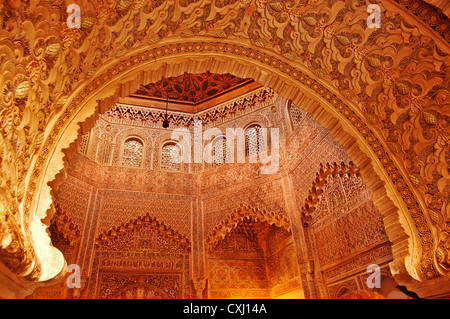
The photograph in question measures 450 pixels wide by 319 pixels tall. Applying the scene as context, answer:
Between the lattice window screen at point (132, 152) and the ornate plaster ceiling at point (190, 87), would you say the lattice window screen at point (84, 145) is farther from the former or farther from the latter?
the ornate plaster ceiling at point (190, 87)

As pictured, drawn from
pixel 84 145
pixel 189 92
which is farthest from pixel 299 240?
pixel 84 145

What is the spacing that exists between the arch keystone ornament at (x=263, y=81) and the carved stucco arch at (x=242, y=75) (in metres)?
0.01

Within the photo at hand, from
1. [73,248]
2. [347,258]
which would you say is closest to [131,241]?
[73,248]

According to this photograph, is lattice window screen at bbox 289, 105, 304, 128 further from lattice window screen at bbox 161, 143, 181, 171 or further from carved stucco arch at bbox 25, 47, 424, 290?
carved stucco arch at bbox 25, 47, 424, 290

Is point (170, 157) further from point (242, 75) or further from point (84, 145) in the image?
point (242, 75)

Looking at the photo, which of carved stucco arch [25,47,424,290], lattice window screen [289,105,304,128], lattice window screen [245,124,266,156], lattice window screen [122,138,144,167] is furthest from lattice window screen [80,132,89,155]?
lattice window screen [289,105,304,128]

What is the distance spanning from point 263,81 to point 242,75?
27cm

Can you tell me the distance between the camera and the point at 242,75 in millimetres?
3990

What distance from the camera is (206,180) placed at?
26.4 ft

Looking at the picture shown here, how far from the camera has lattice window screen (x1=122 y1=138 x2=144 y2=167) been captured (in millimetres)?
8117

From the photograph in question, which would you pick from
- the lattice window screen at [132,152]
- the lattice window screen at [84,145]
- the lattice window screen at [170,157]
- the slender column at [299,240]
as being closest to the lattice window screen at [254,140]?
the slender column at [299,240]

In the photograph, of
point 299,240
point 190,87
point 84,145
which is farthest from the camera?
point 190,87

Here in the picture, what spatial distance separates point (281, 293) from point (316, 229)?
1.80 metres

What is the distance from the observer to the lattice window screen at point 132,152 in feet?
26.6
